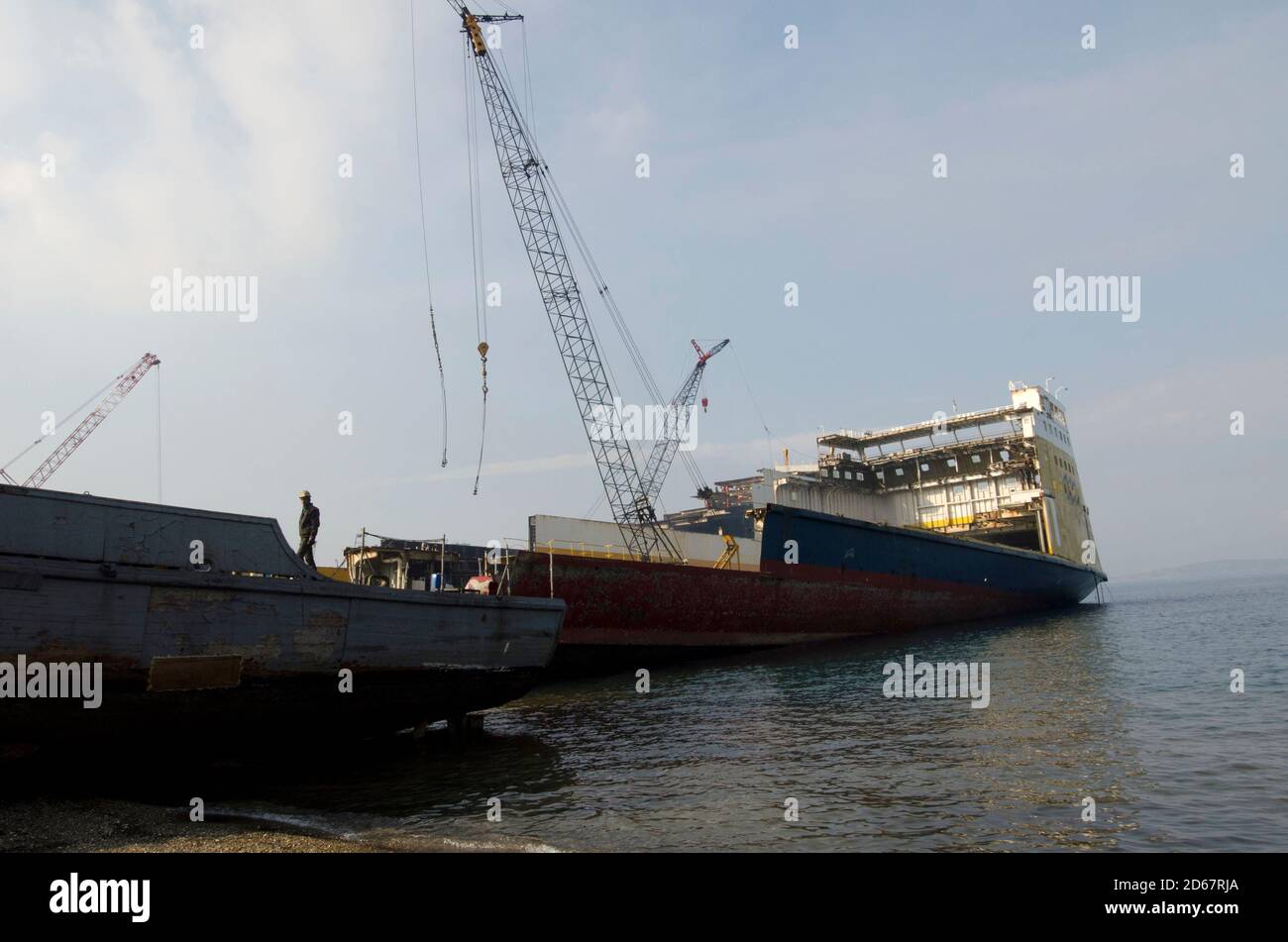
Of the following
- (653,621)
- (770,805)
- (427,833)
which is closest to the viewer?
(427,833)

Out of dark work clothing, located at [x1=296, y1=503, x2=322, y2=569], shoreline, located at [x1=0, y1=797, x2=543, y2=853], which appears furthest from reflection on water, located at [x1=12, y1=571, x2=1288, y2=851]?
dark work clothing, located at [x1=296, y1=503, x2=322, y2=569]

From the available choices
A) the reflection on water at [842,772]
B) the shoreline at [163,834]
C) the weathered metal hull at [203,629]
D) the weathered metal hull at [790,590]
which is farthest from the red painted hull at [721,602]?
the shoreline at [163,834]

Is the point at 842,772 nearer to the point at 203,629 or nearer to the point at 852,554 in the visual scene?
the point at 203,629

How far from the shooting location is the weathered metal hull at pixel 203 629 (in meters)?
9.29

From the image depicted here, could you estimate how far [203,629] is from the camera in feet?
33.9

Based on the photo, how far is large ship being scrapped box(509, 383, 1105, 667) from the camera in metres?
23.7

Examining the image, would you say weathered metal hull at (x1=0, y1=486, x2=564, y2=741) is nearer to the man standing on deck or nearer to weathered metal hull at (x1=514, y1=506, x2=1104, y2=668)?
the man standing on deck

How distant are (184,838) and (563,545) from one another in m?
23.5

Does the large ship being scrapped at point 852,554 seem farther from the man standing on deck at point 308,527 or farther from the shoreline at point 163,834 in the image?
the shoreline at point 163,834

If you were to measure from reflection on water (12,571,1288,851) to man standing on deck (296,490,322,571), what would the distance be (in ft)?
11.0

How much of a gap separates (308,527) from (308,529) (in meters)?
0.04
